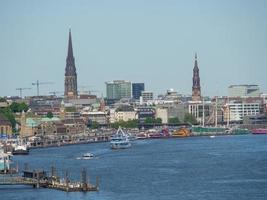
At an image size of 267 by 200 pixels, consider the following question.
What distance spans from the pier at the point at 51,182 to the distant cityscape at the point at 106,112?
5173cm

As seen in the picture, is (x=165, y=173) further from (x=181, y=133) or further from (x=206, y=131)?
(x=206, y=131)

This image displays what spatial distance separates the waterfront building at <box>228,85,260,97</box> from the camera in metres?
185

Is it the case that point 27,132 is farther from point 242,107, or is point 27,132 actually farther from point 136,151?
point 242,107

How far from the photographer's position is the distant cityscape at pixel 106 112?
116m

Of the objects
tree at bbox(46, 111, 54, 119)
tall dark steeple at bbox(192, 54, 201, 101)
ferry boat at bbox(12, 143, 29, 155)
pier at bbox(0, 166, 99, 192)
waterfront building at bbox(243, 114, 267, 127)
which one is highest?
tall dark steeple at bbox(192, 54, 201, 101)

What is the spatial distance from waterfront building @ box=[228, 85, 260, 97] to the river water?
102 meters

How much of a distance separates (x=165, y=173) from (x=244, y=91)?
129239 millimetres

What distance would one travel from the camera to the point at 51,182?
5238cm

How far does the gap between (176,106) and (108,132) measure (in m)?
30.2

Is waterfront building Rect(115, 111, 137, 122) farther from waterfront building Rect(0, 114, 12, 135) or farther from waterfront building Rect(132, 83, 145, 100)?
waterfront building Rect(132, 83, 145, 100)

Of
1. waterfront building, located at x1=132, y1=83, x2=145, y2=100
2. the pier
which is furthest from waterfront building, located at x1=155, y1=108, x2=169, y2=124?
the pier

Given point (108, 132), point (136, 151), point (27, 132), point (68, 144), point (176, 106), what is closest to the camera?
point (136, 151)

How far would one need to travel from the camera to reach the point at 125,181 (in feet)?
181

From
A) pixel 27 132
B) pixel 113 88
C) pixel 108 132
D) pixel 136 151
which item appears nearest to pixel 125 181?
pixel 136 151
